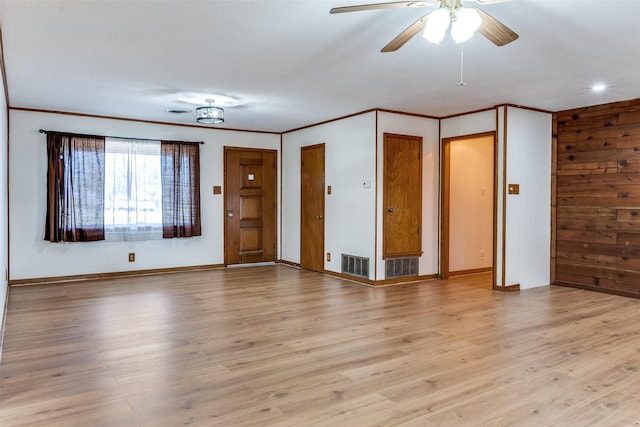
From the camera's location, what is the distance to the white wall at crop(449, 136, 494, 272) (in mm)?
6832

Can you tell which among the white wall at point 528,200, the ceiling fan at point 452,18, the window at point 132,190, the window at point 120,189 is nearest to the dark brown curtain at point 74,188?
the window at point 120,189

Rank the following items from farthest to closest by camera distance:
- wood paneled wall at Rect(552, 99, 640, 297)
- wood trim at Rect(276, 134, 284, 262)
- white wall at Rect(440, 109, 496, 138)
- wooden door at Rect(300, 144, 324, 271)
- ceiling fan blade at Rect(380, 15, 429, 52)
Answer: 1. wood trim at Rect(276, 134, 284, 262)
2. wooden door at Rect(300, 144, 324, 271)
3. white wall at Rect(440, 109, 496, 138)
4. wood paneled wall at Rect(552, 99, 640, 297)
5. ceiling fan blade at Rect(380, 15, 429, 52)

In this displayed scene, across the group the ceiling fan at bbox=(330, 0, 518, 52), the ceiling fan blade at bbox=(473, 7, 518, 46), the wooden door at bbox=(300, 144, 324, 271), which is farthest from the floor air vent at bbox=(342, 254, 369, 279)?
the ceiling fan at bbox=(330, 0, 518, 52)

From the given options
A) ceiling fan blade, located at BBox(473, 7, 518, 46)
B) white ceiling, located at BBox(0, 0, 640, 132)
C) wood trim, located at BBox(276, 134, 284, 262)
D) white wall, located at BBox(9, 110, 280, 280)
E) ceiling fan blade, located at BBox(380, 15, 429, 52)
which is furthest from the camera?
wood trim, located at BBox(276, 134, 284, 262)

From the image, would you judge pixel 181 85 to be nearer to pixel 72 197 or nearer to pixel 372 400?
pixel 72 197

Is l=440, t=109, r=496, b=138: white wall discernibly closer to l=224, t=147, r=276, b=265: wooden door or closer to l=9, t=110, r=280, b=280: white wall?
l=224, t=147, r=276, b=265: wooden door

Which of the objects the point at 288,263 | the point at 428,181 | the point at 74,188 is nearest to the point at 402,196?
the point at 428,181

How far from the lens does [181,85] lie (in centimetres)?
482

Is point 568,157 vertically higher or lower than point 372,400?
higher

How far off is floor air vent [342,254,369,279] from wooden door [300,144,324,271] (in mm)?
623

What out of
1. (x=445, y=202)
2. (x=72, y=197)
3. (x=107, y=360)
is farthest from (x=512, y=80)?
(x=72, y=197)

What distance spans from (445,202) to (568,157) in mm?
1707

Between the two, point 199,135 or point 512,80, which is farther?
point 199,135

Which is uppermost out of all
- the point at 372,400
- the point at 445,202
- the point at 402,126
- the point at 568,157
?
the point at 402,126
